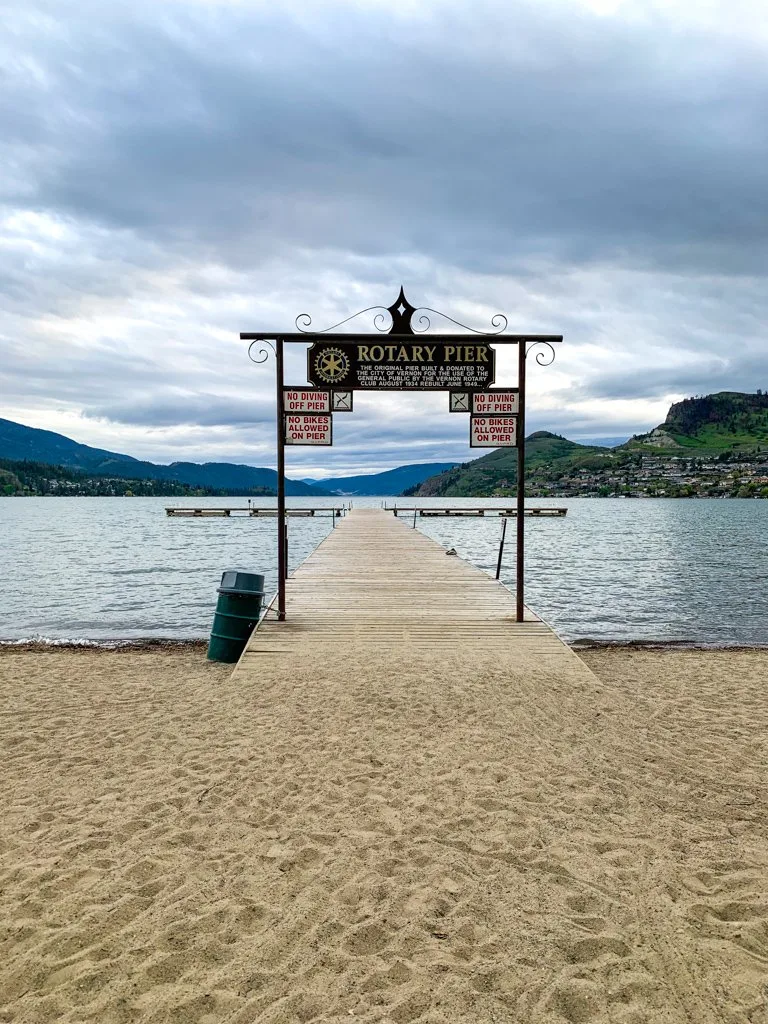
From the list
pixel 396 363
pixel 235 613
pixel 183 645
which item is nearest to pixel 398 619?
pixel 235 613

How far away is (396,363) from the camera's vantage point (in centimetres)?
1030

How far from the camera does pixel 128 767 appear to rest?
19.4ft

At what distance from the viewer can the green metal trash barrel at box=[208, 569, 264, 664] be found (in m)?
10.1

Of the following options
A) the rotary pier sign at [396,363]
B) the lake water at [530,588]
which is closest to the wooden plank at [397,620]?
the lake water at [530,588]

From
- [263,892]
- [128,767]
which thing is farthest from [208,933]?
[128,767]

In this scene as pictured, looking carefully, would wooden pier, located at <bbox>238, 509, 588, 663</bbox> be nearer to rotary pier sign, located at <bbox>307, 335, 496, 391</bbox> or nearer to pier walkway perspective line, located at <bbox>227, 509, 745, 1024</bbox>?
pier walkway perspective line, located at <bbox>227, 509, 745, 1024</bbox>

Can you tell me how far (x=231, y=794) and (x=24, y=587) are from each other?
23139 millimetres

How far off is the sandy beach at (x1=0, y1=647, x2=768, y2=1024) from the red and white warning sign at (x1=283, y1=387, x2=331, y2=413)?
15.6 ft

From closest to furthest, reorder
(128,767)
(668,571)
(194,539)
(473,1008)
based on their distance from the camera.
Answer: (473,1008)
(128,767)
(668,571)
(194,539)

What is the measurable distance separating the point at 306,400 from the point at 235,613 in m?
3.58

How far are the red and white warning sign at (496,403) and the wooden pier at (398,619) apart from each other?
11.6ft

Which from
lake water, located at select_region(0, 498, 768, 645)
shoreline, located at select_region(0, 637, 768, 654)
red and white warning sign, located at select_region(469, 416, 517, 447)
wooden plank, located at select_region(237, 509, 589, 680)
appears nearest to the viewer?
wooden plank, located at select_region(237, 509, 589, 680)

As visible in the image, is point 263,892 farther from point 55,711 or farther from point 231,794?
point 55,711

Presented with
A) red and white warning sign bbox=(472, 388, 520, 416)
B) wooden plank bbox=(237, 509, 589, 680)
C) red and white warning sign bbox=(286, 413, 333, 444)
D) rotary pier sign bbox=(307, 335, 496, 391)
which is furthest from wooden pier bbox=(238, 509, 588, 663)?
rotary pier sign bbox=(307, 335, 496, 391)
